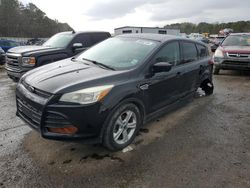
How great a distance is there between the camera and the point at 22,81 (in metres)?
3.80

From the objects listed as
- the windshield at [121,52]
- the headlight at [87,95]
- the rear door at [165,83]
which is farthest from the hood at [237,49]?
the headlight at [87,95]

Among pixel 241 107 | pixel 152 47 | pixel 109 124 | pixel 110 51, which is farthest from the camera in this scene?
pixel 241 107

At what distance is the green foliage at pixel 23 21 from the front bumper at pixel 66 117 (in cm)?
5616

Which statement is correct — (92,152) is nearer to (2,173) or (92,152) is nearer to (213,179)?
(2,173)

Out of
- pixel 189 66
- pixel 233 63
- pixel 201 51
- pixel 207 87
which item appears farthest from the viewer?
pixel 233 63

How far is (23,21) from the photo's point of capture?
56.1 meters

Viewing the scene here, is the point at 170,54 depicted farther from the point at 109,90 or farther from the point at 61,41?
the point at 61,41

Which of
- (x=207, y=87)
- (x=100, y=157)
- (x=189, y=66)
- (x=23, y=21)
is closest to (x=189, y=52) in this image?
(x=189, y=66)

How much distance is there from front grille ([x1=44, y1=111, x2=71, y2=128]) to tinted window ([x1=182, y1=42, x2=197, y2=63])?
2.89m

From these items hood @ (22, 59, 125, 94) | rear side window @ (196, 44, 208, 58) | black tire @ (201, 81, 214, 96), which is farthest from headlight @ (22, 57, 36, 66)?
black tire @ (201, 81, 214, 96)

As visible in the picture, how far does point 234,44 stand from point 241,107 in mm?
5062

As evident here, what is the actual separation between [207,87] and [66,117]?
462 cm

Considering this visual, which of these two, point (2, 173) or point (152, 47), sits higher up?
point (152, 47)

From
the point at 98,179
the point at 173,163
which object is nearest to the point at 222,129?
the point at 173,163
